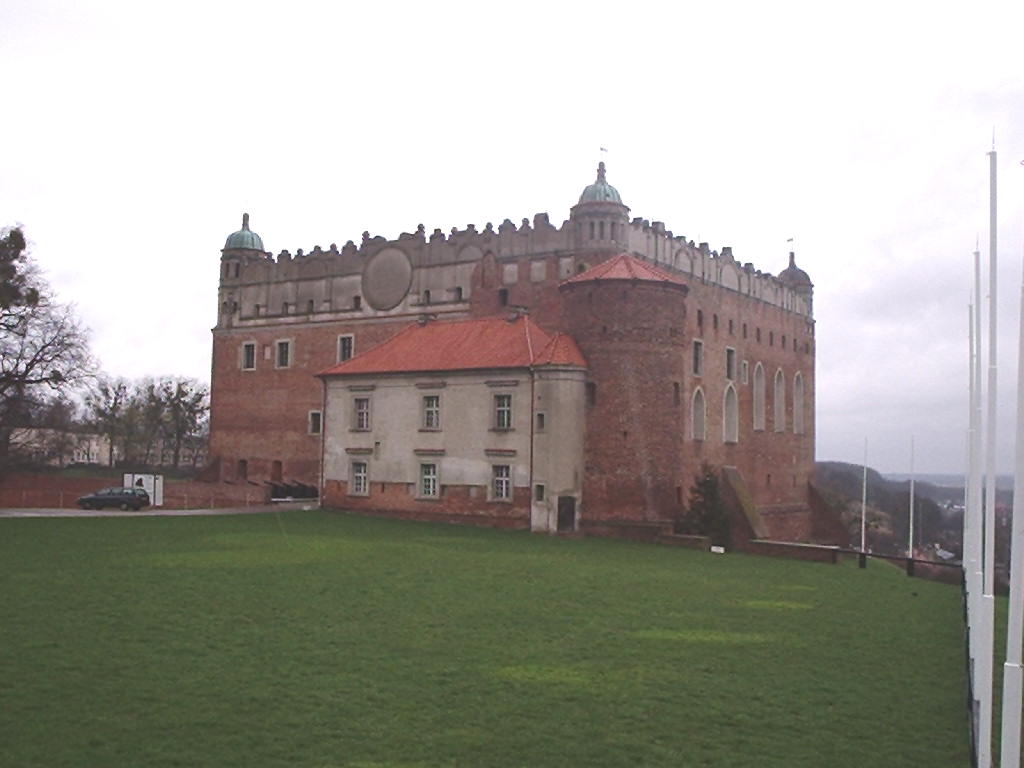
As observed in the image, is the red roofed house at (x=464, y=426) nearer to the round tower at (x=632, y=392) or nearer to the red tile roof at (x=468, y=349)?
the red tile roof at (x=468, y=349)

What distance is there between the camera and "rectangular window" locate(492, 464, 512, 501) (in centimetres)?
3759

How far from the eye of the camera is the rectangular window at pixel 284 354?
175 ft

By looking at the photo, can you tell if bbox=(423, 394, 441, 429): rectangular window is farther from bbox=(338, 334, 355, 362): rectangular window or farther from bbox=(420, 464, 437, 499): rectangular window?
bbox=(338, 334, 355, 362): rectangular window

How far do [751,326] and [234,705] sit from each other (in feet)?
140

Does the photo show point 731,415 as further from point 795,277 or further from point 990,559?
point 990,559

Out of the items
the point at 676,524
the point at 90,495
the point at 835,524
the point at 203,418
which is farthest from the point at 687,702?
the point at 203,418

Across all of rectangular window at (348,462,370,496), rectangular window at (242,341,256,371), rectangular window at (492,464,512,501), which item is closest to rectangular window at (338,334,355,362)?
rectangular window at (242,341,256,371)

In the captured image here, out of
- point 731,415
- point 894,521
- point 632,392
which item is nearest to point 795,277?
point 731,415

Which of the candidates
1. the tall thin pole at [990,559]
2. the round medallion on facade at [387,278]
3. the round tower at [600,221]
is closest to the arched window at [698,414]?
the round tower at [600,221]

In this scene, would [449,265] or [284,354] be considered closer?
[449,265]

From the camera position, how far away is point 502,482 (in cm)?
3781

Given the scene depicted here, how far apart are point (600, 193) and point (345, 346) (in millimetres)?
15312

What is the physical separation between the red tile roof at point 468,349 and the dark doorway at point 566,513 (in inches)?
188

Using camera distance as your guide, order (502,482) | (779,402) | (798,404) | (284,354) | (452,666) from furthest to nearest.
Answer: (798,404) < (779,402) < (284,354) < (502,482) < (452,666)
